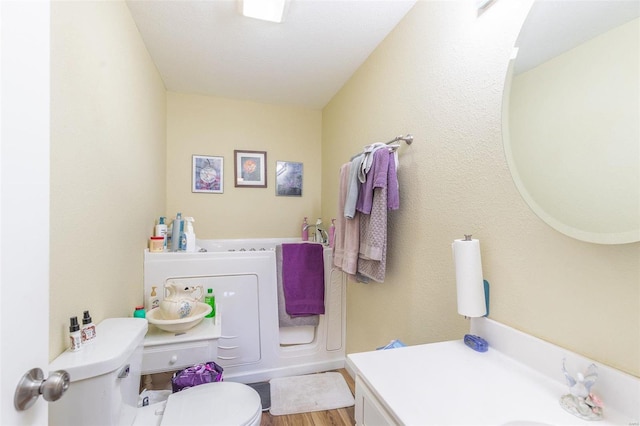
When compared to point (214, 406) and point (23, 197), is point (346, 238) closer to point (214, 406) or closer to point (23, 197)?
point (214, 406)

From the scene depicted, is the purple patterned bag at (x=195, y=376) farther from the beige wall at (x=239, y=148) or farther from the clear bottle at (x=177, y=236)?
the beige wall at (x=239, y=148)

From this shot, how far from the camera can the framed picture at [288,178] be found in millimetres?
2902

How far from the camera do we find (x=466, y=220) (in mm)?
1162

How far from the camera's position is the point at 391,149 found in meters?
1.54

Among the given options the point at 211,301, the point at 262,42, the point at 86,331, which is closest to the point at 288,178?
the point at 262,42

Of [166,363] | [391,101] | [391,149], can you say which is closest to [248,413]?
[166,363]

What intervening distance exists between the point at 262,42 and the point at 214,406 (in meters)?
2.01

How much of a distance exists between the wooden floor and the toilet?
1.98 ft

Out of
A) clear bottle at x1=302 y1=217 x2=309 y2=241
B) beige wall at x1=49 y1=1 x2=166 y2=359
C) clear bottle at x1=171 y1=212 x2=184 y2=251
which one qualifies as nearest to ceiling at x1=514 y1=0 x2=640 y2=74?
beige wall at x1=49 y1=1 x2=166 y2=359

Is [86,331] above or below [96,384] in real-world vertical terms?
above

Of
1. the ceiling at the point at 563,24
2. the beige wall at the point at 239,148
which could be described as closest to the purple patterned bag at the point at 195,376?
the beige wall at the point at 239,148

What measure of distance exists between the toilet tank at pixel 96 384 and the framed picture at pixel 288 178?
200cm

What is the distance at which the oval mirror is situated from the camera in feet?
2.21

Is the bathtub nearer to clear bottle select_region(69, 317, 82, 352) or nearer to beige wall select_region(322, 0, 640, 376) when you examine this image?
beige wall select_region(322, 0, 640, 376)
